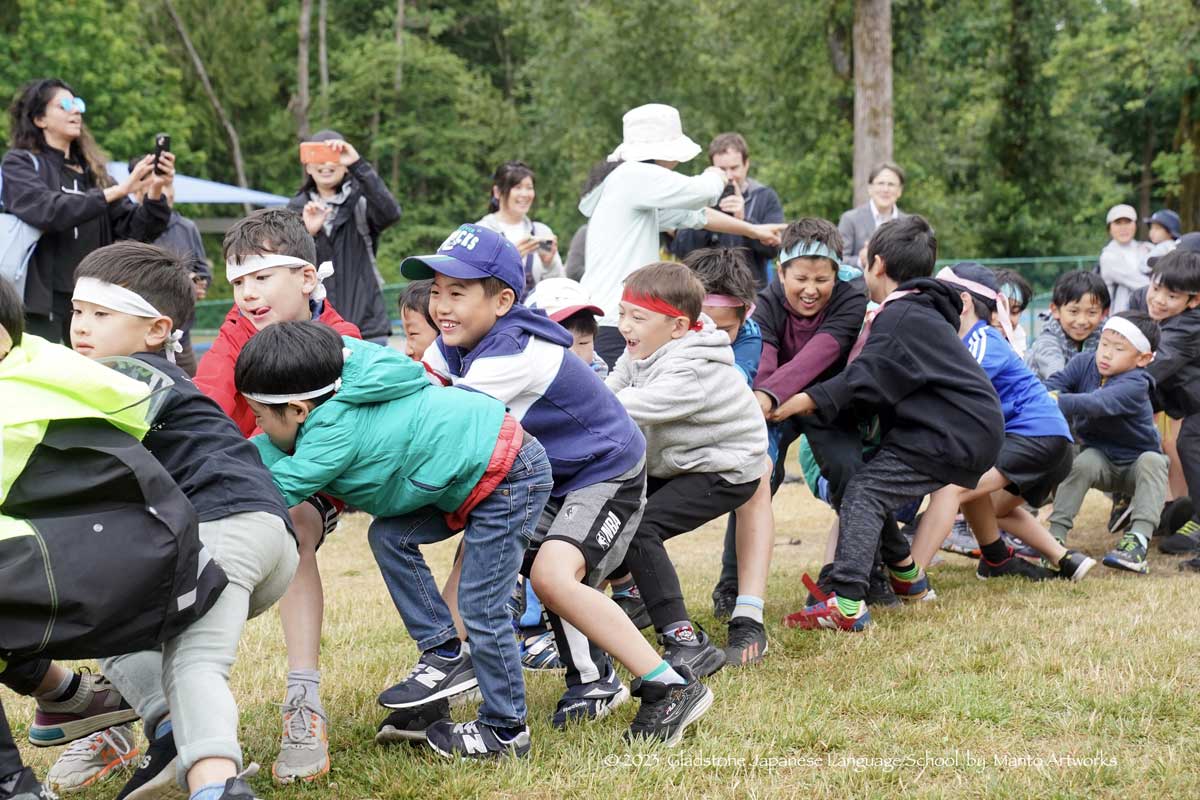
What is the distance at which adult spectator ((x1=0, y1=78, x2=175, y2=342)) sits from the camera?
6.70m

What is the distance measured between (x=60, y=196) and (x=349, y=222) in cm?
169

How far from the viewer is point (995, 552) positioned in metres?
6.73

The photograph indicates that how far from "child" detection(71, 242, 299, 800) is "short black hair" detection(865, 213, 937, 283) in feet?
11.0

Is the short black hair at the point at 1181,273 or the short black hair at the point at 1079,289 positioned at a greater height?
the short black hair at the point at 1181,273

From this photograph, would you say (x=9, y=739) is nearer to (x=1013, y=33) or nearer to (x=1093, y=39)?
(x=1093, y=39)

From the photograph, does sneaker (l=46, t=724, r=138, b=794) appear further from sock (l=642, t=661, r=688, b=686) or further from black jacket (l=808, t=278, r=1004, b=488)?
black jacket (l=808, t=278, r=1004, b=488)

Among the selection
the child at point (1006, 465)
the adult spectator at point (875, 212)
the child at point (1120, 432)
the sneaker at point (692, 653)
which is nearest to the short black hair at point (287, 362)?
the sneaker at point (692, 653)

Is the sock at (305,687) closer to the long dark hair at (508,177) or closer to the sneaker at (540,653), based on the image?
the sneaker at (540,653)

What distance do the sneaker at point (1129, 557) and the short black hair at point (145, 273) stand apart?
5291 millimetres

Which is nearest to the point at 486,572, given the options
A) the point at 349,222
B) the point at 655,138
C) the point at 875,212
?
the point at 655,138

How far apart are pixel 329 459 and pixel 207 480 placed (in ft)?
1.09

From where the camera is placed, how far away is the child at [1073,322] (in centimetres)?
807

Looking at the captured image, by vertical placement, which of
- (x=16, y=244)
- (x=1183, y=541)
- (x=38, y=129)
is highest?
(x=38, y=129)

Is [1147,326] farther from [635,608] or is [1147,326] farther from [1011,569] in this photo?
[635,608]
